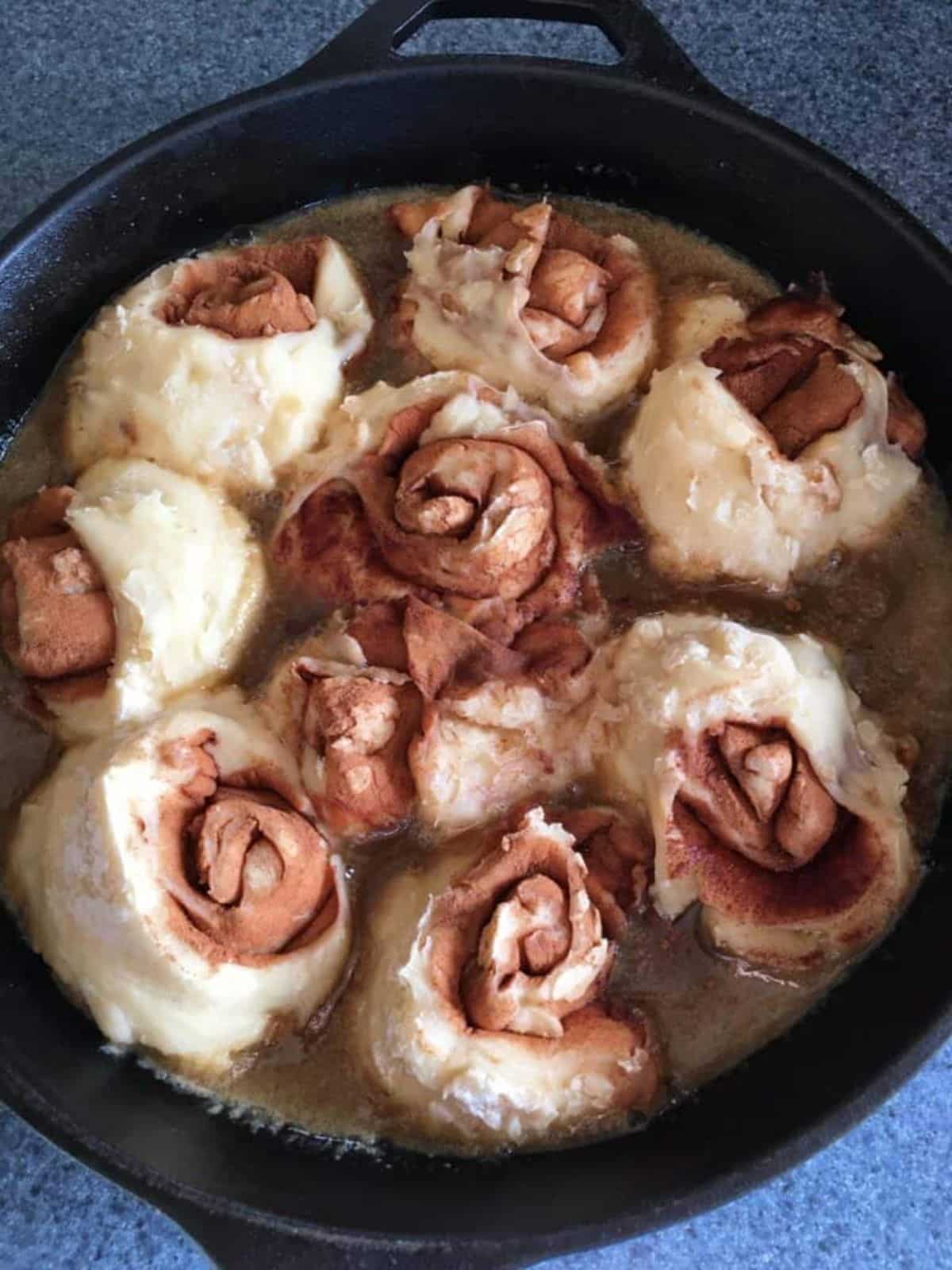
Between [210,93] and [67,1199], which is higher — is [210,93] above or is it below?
above

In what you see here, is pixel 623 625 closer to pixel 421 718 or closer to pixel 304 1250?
pixel 421 718

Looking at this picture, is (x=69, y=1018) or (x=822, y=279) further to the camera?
(x=822, y=279)

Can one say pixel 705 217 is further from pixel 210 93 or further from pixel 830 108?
pixel 210 93

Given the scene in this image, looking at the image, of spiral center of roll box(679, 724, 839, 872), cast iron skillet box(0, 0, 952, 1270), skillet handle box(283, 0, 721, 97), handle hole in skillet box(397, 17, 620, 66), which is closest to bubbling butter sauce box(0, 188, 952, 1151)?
cast iron skillet box(0, 0, 952, 1270)

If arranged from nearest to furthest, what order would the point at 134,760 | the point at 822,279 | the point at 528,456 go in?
1. the point at 134,760
2. the point at 528,456
3. the point at 822,279

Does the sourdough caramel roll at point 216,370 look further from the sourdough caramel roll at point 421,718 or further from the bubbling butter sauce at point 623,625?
the sourdough caramel roll at point 421,718

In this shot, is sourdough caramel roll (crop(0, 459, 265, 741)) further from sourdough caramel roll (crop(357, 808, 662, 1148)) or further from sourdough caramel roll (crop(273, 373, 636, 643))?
sourdough caramel roll (crop(357, 808, 662, 1148))

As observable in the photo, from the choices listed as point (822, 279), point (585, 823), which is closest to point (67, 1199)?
point (585, 823)
